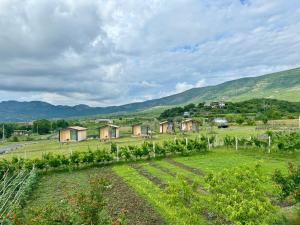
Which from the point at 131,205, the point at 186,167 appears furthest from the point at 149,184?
the point at 186,167

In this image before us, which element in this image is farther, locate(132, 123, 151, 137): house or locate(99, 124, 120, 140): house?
locate(132, 123, 151, 137): house

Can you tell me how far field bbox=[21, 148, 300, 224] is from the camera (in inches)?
488

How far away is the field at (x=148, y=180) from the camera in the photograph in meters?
12.4

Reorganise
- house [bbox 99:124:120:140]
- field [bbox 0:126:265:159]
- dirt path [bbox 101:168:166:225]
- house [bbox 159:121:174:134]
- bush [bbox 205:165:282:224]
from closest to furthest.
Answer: bush [bbox 205:165:282:224] < dirt path [bbox 101:168:166:225] < field [bbox 0:126:265:159] < house [bbox 99:124:120:140] < house [bbox 159:121:174:134]

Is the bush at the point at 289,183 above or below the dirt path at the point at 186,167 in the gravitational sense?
above

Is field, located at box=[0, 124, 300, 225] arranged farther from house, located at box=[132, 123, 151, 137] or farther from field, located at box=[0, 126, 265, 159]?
house, located at box=[132, 123, 151, 137]

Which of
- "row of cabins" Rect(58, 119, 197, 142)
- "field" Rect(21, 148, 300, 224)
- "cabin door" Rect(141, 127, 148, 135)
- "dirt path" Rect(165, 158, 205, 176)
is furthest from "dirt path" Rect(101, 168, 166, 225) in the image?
"cabin door" Rect(141, 127, 148, 135)

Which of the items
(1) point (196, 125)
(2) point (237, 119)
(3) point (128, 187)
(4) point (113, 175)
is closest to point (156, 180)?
(3) point (128, 187)

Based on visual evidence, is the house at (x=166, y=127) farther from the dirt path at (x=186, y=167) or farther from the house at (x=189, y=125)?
the dirt path at (x=186, y=167)

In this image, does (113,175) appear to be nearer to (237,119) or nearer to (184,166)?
(184,166)

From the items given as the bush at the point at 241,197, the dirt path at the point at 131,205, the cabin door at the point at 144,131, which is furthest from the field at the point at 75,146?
the bush at the point at 241,197

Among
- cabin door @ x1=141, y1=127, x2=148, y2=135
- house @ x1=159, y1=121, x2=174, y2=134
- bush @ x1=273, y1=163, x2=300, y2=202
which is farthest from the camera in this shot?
house @ x1=159, y1=121, x2=174, y2=134

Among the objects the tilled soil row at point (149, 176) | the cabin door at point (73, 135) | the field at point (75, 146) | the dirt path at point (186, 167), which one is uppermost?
the cabin door at point (73, 135)

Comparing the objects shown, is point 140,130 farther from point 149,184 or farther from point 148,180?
point 149,184
